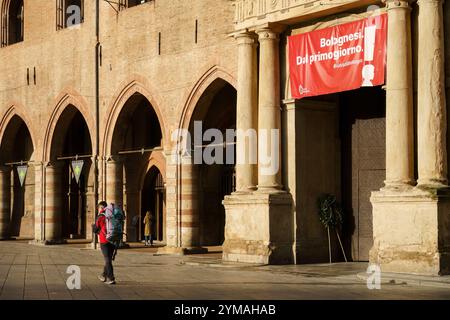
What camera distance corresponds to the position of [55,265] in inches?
834

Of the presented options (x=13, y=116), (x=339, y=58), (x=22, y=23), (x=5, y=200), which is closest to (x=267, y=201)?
(x=339, y=58)

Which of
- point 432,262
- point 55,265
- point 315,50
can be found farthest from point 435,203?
point 55,265

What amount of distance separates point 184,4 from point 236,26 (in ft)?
13.9

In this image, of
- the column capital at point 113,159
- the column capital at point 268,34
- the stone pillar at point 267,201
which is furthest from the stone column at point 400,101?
the column capital at point 113,159

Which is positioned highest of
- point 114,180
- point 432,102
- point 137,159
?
point 432,102

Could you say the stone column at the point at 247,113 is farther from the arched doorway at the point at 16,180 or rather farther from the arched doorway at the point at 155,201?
the arched doorway at the point at 16,180

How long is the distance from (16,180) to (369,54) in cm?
2394

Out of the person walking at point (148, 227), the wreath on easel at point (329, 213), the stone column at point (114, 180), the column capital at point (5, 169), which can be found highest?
the column capital at point (5, 169)

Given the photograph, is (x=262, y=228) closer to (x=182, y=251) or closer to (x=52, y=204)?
(x=182, y=251)

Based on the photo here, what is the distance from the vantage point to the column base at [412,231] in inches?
674

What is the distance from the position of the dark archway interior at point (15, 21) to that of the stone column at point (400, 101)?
70.5 ft

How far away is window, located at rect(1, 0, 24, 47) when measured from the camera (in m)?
35.8

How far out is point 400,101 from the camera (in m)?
18.1
